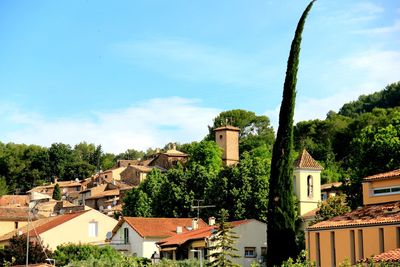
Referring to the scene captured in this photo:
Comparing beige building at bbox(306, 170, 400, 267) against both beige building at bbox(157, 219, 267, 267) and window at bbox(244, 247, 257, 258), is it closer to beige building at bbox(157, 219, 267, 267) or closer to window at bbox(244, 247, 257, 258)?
beige building at bbox(157, 219, 267, 267)

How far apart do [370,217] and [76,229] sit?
3816 cm

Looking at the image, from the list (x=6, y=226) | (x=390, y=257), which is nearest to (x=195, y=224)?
(x=6, y=226)

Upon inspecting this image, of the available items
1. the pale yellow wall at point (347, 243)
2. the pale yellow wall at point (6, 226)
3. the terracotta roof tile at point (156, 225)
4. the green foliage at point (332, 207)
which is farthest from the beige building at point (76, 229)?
the pale yellow wall at point (347, 243)

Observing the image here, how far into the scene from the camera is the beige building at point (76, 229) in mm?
64500

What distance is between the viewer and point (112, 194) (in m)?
112

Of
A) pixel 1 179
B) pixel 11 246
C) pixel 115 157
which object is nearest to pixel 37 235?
pixel 11 246

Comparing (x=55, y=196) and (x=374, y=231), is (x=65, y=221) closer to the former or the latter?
(x=374, y=231)

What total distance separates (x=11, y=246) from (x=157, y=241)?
12.4m

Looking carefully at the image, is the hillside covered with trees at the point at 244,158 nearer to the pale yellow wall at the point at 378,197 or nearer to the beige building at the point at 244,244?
the beige building at the point at 244,244

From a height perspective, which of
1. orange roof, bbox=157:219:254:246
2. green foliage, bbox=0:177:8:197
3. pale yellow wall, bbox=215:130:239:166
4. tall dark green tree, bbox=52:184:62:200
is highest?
pale yellow wall, bbox=215:130:239:166

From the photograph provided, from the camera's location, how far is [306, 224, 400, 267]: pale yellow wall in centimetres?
3153

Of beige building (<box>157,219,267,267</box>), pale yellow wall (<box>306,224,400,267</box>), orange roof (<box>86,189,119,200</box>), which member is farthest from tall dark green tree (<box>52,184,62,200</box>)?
pale yellow wall (<box>306,224,400,267</box>)

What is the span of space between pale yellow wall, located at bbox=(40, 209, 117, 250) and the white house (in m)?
2.64

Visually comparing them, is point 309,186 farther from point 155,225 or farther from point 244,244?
point 155,225
